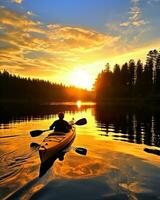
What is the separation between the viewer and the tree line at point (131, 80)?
8981 centimetres

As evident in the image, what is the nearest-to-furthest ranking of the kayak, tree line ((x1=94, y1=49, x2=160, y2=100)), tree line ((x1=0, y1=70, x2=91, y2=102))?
the kayak → tree line ((x1=94, y1=49, x2=160, y2=100)) → tree line ((x1=0, y1=70, x2=91, y2=102))

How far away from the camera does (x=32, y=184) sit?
391 inches

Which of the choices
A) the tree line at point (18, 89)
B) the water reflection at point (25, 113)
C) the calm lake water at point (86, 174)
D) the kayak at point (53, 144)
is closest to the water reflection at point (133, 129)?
the calm lake water at point (86, 174)

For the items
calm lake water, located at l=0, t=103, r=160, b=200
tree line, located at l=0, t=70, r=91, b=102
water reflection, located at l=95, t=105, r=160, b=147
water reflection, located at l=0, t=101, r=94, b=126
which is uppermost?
tree line, located at l=0, t=70, r=91, b=102

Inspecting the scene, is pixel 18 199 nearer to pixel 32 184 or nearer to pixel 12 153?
pixel 32 184

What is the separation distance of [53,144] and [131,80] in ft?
294

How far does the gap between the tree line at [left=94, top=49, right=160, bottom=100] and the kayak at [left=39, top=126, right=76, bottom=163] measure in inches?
2709

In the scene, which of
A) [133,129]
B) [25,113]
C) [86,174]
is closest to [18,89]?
[25,113]

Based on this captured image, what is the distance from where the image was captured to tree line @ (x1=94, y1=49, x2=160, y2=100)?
89.8 meters

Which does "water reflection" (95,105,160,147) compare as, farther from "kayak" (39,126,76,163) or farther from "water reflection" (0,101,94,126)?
"water reflection" (0,101,94,126)

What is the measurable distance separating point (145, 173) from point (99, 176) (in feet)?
6.98

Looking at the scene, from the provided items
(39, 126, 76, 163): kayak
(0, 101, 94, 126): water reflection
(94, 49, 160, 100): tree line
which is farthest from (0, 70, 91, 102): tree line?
(39, 126, 76, 163): kayak

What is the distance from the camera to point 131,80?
332ft

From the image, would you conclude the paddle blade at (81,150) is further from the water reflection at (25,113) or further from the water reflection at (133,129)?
the water reflection at (25,113)
